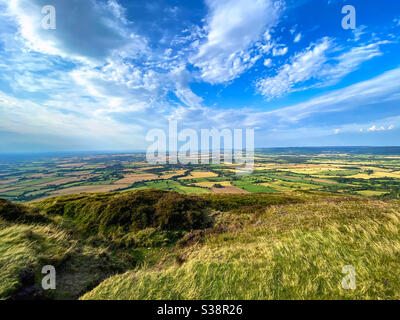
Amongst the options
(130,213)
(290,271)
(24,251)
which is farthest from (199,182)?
(290,271)

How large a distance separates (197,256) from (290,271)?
3.68 metres

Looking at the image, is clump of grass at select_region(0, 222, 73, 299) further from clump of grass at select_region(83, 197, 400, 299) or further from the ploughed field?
the ploughed field

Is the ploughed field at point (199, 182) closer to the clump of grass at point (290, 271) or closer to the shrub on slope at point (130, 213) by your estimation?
the shrub on slope at point (130, 213)

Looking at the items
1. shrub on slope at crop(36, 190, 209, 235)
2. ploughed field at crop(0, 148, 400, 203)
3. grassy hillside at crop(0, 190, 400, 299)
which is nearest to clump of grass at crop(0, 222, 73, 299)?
grassy hillside at crop(0, 190, 400, 299)

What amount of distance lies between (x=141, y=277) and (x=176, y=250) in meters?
3.99

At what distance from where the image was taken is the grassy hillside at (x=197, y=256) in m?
4.66

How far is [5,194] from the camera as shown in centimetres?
4847

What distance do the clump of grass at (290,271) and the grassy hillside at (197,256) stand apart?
30 mm

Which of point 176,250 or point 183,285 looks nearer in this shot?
point 183,285

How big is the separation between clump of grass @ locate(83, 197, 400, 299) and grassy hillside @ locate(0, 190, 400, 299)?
0.03 meters

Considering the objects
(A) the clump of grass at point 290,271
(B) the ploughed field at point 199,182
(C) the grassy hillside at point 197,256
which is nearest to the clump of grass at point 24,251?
(C) the grassy hillside at point 197,256

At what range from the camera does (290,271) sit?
5297 mm

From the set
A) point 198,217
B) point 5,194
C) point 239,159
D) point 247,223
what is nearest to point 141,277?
point 198,217
